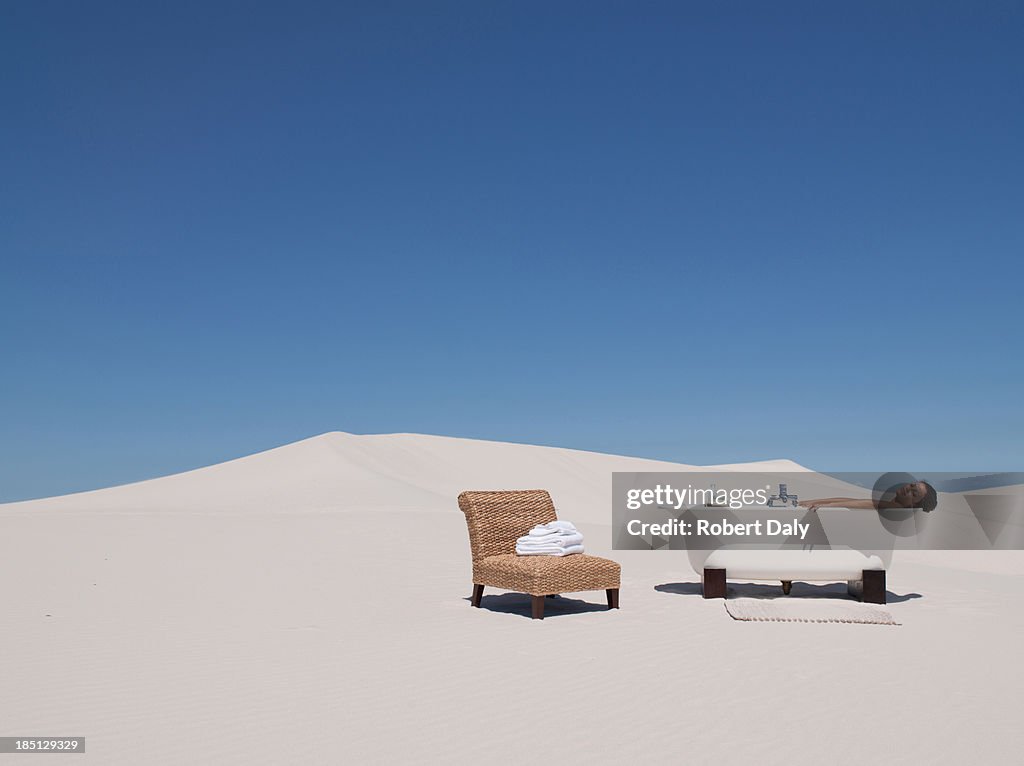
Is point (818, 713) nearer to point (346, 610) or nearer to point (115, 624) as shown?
point (346, 610)

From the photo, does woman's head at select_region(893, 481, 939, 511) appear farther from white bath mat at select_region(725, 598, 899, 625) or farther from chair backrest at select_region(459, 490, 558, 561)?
chair backrest at select_region(459, 490, 558, 561)

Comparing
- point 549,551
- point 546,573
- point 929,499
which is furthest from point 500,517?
point 929,499

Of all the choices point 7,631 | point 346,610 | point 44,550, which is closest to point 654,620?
point 346,610

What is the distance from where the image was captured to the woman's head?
9.24m

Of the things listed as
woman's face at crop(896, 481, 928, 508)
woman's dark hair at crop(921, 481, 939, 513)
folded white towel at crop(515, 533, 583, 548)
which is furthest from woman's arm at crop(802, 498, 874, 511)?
folded white towel at crop(515, 533, 583, 548)

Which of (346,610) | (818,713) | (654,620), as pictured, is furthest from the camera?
(346,610)

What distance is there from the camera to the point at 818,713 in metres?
4.88

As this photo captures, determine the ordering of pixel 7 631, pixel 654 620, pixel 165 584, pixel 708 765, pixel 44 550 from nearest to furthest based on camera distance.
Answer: pixel 708 765
pixel 7 631
pixel 654 620
pixel 165 584
pixel 44 550

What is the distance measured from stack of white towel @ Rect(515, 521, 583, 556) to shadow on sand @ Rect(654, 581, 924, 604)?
170 cm

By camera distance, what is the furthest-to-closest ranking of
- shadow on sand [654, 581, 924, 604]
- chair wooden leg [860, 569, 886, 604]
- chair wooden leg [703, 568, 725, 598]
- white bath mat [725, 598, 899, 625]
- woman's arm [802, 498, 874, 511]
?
1. shadow on sand [654, 581, 924, 604]
2. woman's arm [802, 498, 874, 511]
3. chair wooden leg [703, 568, 725, 598]
4. chair wooden leg [860, 569, 886, 604]
5. white bath mat [725, 598, 899, 625]

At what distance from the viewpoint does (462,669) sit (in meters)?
6.00

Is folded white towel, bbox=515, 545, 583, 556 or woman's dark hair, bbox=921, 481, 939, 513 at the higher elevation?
woman's dark hair, bbox=921, 481, 939, 513

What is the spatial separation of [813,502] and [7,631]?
7805 millimetres

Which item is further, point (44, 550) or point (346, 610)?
point (44, 550)
